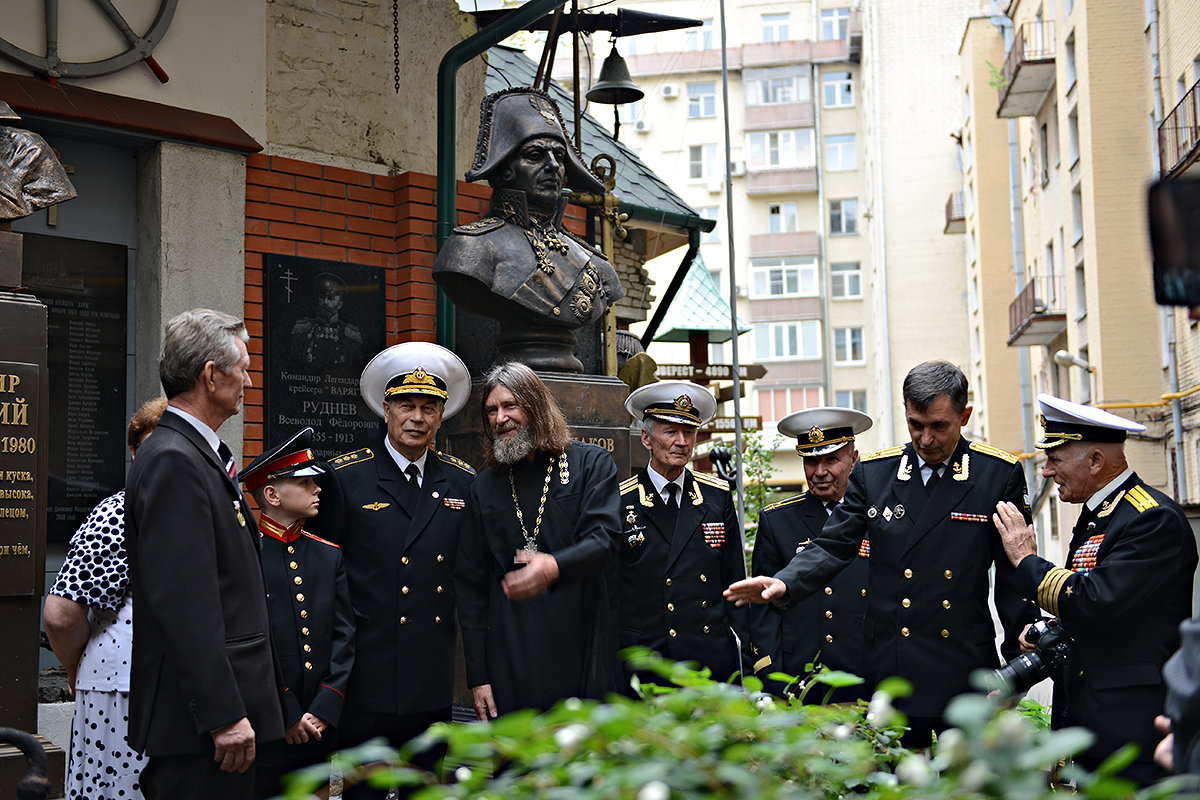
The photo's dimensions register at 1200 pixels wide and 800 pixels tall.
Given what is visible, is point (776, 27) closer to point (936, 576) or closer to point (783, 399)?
point (783, 399)

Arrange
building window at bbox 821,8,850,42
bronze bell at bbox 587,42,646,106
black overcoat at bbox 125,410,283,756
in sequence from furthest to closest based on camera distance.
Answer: building window at bbox 821,8,850,42 < bronze bell at bbox 587,42,646,106 < black overcoat at bbox 125,410,283,756

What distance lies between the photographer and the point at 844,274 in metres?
49.5

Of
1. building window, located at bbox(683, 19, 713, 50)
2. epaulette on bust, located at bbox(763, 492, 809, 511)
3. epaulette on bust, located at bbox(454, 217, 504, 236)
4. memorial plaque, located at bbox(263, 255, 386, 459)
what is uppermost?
building window, located at bbox(683, 19, 713, 50)

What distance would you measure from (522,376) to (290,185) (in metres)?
3.43

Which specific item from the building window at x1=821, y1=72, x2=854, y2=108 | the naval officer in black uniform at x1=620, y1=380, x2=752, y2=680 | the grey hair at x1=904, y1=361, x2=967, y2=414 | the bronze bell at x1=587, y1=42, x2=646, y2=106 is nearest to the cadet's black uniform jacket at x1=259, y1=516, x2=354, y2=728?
the naval officer in black uniform at x1=620, y1=380, x2=752, y2=680

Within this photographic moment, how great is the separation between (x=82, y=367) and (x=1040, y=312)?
24.5m

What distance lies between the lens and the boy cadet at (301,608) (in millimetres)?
4477

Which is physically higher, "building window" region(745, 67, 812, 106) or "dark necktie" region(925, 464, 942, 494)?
"building window" region(745, 67, 812, 106)

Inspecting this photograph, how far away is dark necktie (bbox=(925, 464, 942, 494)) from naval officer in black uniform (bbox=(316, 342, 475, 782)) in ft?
5.76

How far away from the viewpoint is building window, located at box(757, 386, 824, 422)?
47406 millimetres

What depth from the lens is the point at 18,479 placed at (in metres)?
5.07

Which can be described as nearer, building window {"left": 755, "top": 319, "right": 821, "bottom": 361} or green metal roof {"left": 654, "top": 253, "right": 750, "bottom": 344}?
green metal roof {"left": 654, "top": 253, "right": 750, "bottom": 344}

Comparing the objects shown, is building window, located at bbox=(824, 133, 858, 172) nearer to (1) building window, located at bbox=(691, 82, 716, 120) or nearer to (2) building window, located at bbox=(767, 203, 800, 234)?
(2) building window, located at bbox=(767, 203, 800, 234)

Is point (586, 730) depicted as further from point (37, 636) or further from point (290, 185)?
point (290, 185)
